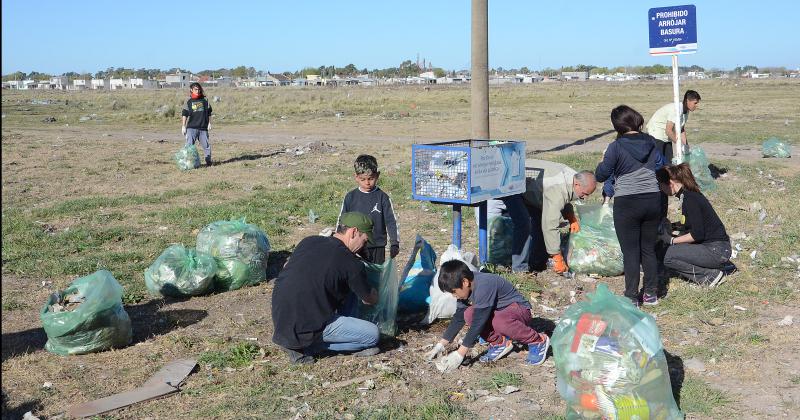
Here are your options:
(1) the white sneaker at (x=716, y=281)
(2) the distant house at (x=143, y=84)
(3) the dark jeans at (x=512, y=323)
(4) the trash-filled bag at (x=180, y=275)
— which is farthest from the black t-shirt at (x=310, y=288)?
(2) the distant house at (x=143, y=84)

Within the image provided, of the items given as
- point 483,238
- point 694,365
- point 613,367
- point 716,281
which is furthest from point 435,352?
point 716,281

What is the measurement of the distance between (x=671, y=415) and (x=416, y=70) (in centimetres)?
14081

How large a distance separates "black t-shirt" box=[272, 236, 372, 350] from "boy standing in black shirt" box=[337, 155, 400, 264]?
94 cm

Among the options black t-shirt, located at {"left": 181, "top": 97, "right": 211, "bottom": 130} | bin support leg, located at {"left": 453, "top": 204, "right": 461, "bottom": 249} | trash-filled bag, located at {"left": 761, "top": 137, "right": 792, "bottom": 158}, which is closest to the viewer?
bin support leg, located at {"left": 453, "top": 204, "right": 461, "bottom": 249}

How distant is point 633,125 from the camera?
603cm

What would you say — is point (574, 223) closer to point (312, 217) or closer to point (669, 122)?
point (312, 217)

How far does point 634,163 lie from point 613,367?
2.54m

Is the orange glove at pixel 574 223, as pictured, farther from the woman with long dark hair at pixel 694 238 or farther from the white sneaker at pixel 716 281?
the white sneaker at pixel 716 281

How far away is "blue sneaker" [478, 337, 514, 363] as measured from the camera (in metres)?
5.20

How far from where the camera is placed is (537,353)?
516cm

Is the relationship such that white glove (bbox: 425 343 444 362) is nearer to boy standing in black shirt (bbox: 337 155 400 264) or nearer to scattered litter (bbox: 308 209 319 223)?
boy standing in black shirt (bbox: 337 155 400 264)

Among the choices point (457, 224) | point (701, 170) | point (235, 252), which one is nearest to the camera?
point (457, 224)

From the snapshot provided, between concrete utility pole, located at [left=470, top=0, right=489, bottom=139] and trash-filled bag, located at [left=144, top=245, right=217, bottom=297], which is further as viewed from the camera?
concrete utility pole, located at [left=470, top=0, right=489, bottom=139]

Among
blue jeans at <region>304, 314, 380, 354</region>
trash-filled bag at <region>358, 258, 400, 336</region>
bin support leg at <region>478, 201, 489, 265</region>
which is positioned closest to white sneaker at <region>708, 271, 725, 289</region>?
bin support leg at <region>478, 201, 489, 265</region>
